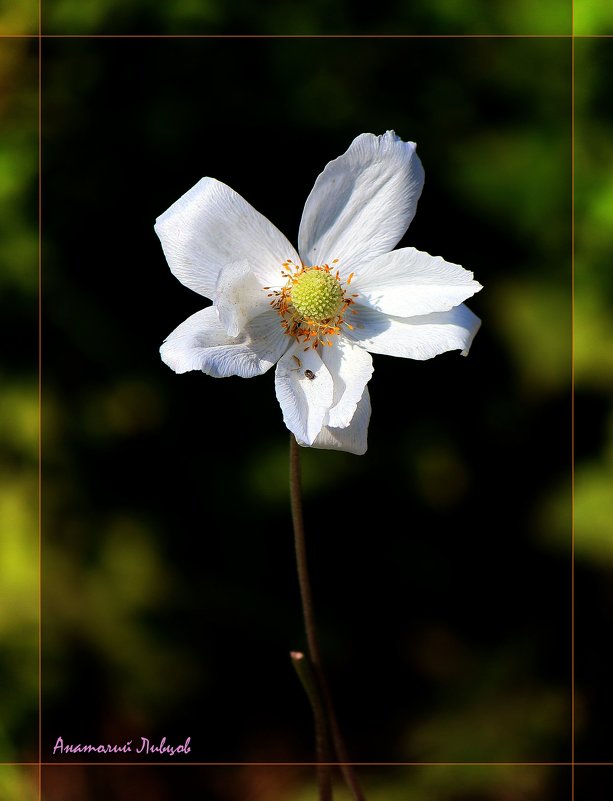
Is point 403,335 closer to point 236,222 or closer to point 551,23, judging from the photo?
point 236,222

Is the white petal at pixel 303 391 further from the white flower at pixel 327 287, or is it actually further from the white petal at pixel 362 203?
the white petal at pixel 362 203

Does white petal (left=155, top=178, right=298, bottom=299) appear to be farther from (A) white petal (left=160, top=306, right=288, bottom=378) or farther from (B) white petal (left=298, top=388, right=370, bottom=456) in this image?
(B) white petal (left=298, top=388, right=370, bottom=456)

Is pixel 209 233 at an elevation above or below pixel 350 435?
above

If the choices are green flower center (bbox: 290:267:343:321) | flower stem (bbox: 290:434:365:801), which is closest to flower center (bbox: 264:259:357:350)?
green flower center (bbox: 290:267:343:321)

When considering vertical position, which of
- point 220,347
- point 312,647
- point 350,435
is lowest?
point 312,647

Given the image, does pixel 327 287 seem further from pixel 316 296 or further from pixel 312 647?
pixel 312 647

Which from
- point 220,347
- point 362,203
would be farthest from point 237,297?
point 362,203

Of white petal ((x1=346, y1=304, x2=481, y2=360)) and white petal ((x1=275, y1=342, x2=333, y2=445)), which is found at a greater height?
white petal ((x1=346, y1=304, x2=481, y2=360))

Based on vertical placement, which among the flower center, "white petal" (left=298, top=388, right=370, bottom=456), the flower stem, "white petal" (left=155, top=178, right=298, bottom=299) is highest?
"white petal" (left=155, top=178, right=298, bottom=299)
